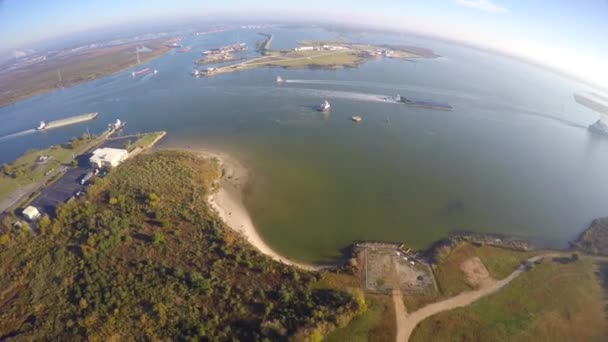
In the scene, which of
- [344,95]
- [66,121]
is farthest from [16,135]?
[344,95]

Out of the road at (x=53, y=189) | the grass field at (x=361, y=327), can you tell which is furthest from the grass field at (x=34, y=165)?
the grass field at (x=361, y=327)

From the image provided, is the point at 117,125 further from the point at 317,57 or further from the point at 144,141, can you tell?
the point at 317,57

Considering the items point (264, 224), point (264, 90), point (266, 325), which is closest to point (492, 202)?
point (264, 224)

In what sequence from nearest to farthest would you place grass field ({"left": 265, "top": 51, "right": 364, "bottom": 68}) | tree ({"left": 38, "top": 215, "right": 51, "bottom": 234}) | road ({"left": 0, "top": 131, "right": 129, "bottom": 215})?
tree ({"left": 38, "top": 215, "right": 51, "bottom": 234})
road ({"left": 0, "top": 131, "right": 129, "bottom": 215})
grass field ({"left": 265, "top": 51, "right": 364, "bottom": 68})

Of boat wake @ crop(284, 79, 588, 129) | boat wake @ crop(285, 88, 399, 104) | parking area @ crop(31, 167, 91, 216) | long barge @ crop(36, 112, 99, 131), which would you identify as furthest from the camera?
boat wake @ crop(285, 88, 399, 104)

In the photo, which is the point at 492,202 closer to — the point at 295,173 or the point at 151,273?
the point at 295,173

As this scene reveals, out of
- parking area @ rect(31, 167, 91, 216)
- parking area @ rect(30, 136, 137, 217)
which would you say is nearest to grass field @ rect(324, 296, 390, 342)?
parking area @ rect(30, 136, 137, 217)

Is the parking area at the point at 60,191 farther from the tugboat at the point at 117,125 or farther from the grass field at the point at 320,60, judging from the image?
the grass field at the point at 320,60

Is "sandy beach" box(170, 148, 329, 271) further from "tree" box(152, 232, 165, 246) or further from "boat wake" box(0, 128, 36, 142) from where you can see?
"boat wake" box(0, 128, 36, 142)
